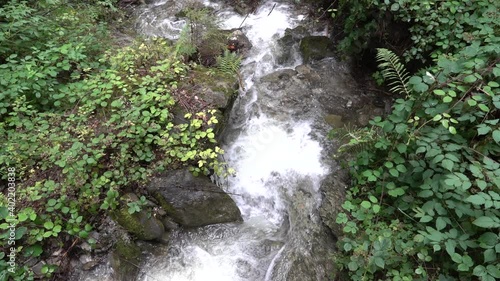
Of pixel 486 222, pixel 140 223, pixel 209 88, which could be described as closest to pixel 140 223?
pixel 140 223

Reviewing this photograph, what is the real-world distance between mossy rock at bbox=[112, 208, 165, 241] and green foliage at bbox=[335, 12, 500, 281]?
7.48 feet

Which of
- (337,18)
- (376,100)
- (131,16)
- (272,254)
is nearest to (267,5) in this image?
(337,18)

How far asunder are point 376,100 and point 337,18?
222 cm

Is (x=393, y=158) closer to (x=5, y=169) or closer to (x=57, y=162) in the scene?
(x=57, y=162)

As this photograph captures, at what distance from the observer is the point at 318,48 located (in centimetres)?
673

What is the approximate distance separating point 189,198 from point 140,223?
26.9 inches

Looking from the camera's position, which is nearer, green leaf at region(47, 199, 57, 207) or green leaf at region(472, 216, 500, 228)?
green leaf at region(472, 216, 500, 228)

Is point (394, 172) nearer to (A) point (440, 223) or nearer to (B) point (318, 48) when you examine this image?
(A) point (440, 223)

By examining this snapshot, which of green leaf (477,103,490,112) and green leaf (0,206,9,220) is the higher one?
green leaf (477,103,490,112)

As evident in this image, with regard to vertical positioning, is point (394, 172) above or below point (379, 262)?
above

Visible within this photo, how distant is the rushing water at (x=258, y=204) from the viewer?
3.94 metres

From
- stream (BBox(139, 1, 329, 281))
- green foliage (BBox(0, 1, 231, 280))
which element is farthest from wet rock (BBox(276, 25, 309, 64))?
green foliage (BBox(0, 1, 231, 280))

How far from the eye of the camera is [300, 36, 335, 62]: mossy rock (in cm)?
672

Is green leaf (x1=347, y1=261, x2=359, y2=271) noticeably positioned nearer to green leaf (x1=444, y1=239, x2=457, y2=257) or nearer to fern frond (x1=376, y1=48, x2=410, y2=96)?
green leaf (x1=444, y1=239, x2=457, y2=257)
